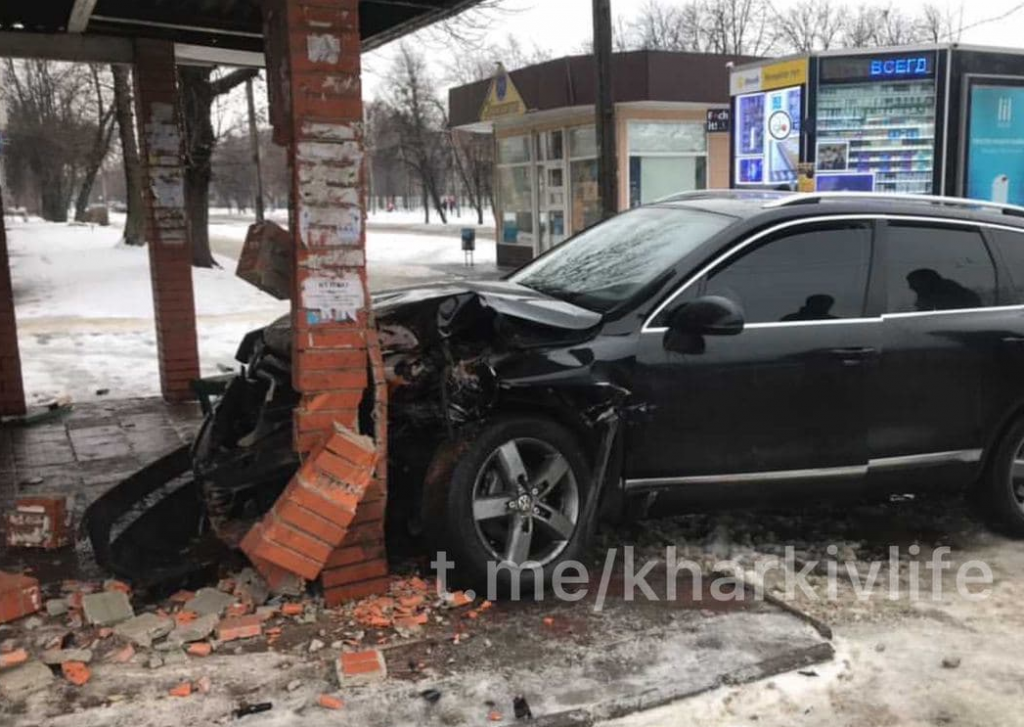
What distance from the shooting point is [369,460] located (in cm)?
385

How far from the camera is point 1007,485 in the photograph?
4.97m

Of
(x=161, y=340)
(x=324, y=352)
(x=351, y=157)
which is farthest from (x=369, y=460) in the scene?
(x=161, y=340)

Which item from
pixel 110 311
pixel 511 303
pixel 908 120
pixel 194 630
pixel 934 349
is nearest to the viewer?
pixel 194 630

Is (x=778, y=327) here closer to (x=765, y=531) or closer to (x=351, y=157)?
(x=765, y=531)

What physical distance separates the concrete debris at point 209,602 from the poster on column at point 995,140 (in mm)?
10720

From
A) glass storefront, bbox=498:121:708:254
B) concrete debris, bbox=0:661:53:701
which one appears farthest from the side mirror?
glass storefront, bbox=498:121:708:254

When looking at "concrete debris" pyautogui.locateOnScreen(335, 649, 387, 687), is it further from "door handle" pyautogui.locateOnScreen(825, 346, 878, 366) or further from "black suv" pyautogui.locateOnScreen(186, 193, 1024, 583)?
"door handle" pyautogui.locateOnScreen(825, 346, 878, 366)

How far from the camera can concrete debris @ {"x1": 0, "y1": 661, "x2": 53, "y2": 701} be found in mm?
3289

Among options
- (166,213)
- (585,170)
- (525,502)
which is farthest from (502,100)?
(525,502)

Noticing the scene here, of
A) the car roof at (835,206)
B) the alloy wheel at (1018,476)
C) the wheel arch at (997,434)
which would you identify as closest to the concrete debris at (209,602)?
the car roof at (835,206)

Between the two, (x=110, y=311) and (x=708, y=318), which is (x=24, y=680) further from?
(x=110, y=311)

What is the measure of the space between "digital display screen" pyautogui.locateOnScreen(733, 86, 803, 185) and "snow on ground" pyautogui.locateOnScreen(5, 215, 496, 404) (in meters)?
5.61

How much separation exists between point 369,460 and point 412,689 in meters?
0.92

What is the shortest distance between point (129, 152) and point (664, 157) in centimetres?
1123
